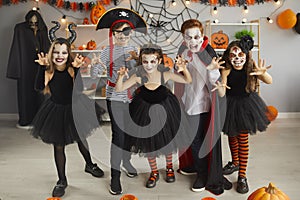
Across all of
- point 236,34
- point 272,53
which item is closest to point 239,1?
point 236,34

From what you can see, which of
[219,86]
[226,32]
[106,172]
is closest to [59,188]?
[106,172]

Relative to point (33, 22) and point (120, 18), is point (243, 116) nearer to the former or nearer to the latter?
point (120, 18)

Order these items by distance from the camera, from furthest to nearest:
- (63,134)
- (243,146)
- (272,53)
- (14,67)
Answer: (272,53) < (14,67) < (243,146) < (63,134)

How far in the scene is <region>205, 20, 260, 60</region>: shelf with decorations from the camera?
505cm

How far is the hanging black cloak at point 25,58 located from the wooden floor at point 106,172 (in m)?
0.60

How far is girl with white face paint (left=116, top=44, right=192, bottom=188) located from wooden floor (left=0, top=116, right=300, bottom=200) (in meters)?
0.34

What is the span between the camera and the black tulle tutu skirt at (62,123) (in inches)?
104

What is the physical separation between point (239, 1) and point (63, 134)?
3.35m

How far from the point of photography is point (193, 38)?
267 cm

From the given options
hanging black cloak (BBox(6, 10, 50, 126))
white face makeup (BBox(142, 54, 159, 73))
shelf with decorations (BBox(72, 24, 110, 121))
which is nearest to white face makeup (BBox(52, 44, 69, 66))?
white face makeup (BBox(142, 54, 159, 73))

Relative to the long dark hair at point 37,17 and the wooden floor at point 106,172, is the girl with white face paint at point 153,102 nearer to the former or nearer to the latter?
the wooden floor at point 106,172

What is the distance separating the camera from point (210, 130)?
9.03ft

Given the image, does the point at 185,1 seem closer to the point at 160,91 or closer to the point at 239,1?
the point at 239,1

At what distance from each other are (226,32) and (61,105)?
123 inches
